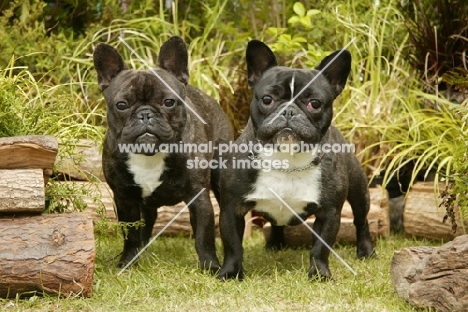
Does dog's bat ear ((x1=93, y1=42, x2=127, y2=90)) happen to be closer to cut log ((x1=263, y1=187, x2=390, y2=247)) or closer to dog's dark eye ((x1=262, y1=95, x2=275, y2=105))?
dog's dark eye ((x1=262, y1=95, x2=275, y2=105))

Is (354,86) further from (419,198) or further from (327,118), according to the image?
(327,118)

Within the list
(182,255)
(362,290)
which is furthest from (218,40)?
(362,290)

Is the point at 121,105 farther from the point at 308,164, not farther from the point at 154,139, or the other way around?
the point at 308,164

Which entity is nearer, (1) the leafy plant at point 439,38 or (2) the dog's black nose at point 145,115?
(2) the dog's black nose at point 145,115

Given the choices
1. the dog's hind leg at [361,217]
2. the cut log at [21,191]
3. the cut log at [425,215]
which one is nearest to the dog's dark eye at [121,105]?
the cut log at [21,191]

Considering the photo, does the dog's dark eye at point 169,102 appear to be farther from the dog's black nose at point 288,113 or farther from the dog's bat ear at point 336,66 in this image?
the dog's bat ear at point 336,66

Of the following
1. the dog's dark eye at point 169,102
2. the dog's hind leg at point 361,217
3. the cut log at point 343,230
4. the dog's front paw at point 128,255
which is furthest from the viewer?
the cut log at point 343,230

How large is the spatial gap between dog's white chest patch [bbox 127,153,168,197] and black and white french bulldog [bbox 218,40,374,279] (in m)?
0.39

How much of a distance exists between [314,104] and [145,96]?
1001 millimetres

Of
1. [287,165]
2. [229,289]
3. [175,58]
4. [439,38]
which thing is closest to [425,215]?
[439,38]

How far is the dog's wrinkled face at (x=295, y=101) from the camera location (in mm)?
4641

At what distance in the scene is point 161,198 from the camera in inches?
203

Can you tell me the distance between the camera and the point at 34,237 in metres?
4.40

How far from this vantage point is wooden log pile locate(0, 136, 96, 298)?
14.2 ft
